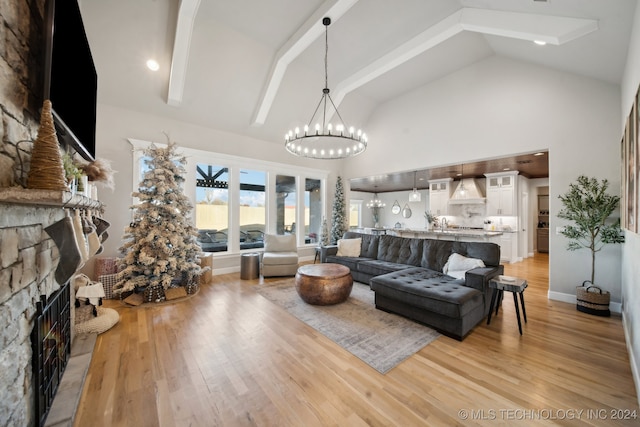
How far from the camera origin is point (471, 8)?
3523mm

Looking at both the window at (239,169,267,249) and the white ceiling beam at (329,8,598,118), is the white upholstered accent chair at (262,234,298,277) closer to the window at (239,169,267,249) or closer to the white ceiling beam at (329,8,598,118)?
the window at (239,169,267,249)

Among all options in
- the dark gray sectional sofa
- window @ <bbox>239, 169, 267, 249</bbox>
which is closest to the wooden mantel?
the dark gray sectional sofa

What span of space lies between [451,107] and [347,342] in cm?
522

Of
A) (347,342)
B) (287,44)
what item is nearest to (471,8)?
(287,44)

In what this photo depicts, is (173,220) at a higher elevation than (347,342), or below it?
higher

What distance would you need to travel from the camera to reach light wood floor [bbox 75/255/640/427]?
1.74m

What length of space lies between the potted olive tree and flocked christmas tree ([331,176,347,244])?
15.9ft

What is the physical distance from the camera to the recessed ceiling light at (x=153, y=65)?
13.6 ft

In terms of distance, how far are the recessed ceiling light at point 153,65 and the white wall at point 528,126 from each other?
5.27 m

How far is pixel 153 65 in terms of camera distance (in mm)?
4207

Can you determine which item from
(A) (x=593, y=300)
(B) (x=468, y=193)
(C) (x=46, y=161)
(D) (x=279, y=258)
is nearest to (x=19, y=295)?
(C) (x=46, y=161)

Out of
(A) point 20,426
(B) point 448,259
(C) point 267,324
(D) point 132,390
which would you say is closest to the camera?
(A) point 20,426

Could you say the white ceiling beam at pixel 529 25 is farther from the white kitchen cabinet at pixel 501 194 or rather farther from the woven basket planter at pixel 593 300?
the white kitchen cabinet at pixel 501 194

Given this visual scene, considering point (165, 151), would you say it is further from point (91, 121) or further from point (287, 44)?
point (287, 44)
